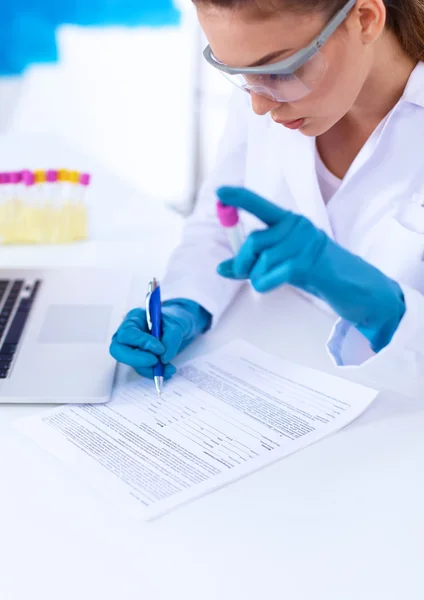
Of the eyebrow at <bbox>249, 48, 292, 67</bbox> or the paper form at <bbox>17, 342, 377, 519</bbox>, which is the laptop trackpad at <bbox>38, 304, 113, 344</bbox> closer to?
the paper form at <bbox>17, 342, 377, 519</bbox>

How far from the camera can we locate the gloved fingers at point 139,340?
114cm

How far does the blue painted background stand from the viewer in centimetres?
403

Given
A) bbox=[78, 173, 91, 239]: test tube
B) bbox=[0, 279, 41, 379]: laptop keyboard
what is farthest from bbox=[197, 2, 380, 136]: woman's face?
bbox=[78, 173, 91, 239]: test tube

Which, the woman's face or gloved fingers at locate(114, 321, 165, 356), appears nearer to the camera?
the woman's face

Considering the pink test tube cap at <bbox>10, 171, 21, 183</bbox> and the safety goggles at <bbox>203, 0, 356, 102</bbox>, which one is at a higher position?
the safety goggles at <bbox>203, 0, 356, 102</bbox>

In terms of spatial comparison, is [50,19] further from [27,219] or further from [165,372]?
[165,372]

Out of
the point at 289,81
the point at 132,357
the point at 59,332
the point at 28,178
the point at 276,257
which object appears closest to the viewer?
the point at 276,257

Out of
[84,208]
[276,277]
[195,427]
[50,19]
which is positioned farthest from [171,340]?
[50,19]

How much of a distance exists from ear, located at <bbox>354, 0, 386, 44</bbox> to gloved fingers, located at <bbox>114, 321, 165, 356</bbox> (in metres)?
0.56

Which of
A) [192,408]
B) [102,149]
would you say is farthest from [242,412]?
[102,149]

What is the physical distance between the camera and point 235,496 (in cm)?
88

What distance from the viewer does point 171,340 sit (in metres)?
1.19

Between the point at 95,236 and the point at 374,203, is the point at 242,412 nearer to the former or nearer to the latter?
the point at 374,203

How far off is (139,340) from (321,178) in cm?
50
